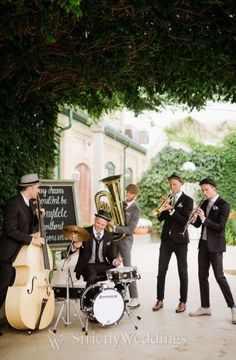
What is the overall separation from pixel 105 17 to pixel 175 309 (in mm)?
4161

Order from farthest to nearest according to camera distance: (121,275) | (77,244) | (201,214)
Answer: (77,244)
(201,214)
(121,275)

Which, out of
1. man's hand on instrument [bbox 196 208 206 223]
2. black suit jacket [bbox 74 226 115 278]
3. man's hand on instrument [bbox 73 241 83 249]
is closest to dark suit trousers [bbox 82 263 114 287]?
black suit jacket [bbox 74 226 115 278]

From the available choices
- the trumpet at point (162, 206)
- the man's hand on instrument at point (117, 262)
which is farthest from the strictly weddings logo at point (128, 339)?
the trumpet at point (162, 206)

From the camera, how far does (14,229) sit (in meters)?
5.59

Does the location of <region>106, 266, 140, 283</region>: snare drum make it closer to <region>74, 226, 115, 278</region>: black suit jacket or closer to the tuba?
<region>74, 226, 115, 278</region>: black suit jacket

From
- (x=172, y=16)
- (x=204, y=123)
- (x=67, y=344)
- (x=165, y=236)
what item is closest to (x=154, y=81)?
(x=172, y=16)

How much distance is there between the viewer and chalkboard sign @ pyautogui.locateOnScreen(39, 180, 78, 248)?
7.00 meters

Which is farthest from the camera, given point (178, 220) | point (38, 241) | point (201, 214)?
point (178, 220)

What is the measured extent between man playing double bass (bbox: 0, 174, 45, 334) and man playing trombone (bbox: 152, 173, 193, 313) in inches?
70.4

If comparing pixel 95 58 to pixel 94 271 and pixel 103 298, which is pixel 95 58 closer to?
pixel 94 271

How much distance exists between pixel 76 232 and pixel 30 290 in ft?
2.82

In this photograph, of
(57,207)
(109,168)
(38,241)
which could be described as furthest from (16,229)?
(109,168)

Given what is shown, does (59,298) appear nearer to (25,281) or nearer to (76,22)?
(25,281)

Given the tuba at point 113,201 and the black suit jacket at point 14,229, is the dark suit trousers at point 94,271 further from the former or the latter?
the black suit jacket at point 14,229
